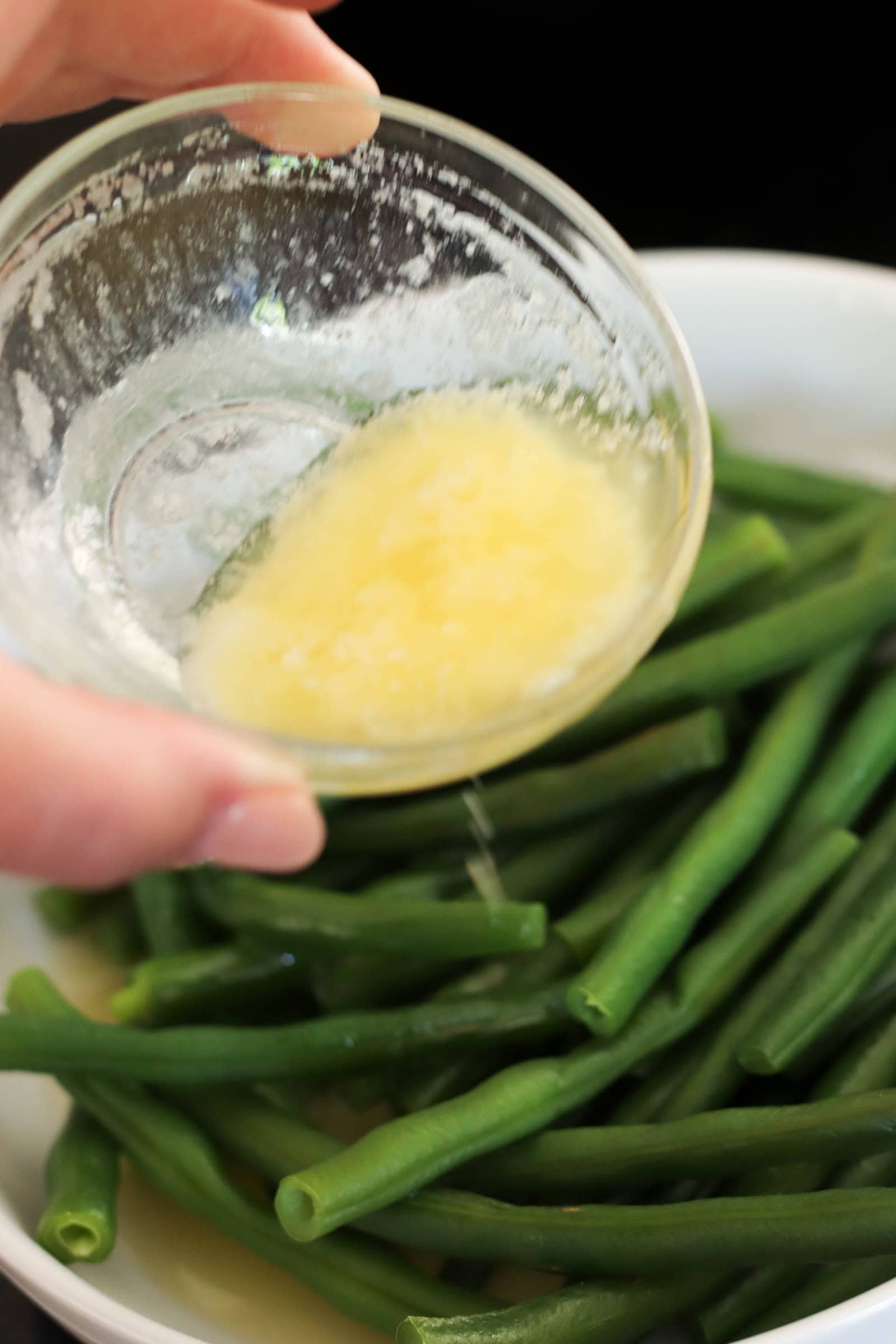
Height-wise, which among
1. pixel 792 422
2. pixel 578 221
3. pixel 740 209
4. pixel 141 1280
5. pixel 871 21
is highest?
pixel 871 21

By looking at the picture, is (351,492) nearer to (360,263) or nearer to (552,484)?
(552,484)

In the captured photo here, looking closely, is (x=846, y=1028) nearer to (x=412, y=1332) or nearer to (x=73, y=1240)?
(x=412, y=1332)

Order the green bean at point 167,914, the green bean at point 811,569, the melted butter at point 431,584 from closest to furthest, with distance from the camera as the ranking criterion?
the melted butter at point 431,584
the green bean at point 167,914
the green bean at point 811,569

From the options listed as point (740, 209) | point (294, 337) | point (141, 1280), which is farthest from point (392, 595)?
point (740, 209)

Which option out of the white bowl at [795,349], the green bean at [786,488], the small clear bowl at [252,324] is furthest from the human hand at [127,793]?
the white bowl at [795,349]

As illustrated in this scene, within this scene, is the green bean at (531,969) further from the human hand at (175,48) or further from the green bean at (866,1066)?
the human hand at (175,48)

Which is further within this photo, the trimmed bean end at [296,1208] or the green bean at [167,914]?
the green bean at [167,914]

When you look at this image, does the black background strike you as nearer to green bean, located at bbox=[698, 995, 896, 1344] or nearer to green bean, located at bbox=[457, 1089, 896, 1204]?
green bean, located at bbox=[698, 995, 896, 1344]

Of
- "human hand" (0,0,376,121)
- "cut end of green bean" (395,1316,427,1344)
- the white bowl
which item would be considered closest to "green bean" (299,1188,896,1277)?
"cut end of green bean" (395,1316,427,1344)
